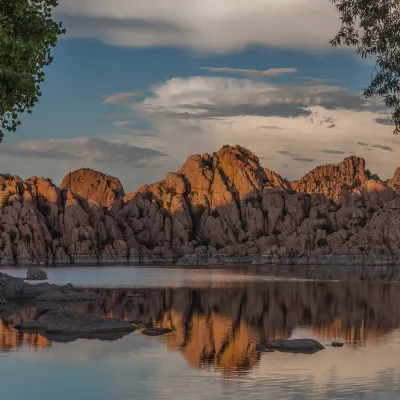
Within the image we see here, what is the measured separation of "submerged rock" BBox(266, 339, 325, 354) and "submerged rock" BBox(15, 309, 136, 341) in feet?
45.9

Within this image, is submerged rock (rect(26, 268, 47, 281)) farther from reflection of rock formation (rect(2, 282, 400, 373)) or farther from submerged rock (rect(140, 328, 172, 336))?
submerged rock (rect(140, 328, 172, 336))

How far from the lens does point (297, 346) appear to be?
5159cm

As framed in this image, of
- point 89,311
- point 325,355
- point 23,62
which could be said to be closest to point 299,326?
point 325,355

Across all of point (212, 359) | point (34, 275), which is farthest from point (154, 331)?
point (34, 275)

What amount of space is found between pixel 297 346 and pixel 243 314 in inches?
1107

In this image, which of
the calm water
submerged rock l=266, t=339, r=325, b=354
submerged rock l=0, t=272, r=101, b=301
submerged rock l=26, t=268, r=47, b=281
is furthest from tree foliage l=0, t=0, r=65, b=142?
submerged rock l=26, t=268, r=47, b=281

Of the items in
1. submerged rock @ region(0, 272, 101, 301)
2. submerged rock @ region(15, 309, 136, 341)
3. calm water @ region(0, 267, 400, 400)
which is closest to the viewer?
calm water @ region(0, 267, 400, 400)

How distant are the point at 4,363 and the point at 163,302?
48996mm

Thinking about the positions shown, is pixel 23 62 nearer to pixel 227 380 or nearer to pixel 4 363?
pixel 227 380

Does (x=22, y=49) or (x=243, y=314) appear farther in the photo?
(x=243, y=314)

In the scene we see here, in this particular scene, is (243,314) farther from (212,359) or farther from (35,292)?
(212,359)

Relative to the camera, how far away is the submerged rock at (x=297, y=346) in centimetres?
5125

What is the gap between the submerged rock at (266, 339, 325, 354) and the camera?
2018 inches

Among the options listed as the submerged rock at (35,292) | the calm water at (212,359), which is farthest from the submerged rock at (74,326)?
the submerged rock at (35,292)
